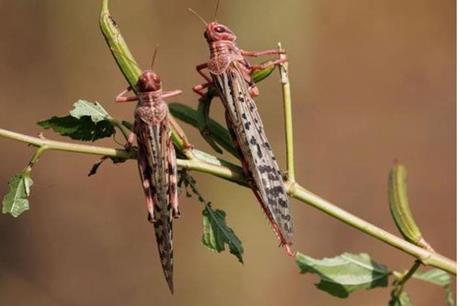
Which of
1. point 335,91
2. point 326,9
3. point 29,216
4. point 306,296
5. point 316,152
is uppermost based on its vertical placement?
point 326,9

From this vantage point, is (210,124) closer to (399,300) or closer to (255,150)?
(255,150)

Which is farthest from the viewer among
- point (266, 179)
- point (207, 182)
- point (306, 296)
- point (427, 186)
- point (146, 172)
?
point (427, 186)

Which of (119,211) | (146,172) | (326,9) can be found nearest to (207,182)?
(119,211)

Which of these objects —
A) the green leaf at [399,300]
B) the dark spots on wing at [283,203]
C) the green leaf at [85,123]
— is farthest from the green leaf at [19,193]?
the green leaf at [399,300]

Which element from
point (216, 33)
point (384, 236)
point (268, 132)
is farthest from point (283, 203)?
point (268, 132)

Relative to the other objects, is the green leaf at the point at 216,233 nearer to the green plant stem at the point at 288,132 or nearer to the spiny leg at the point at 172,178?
the spiny leg at the point at 172,178

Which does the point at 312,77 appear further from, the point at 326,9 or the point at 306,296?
the point at 306,296
